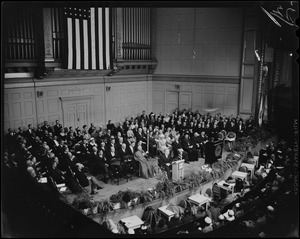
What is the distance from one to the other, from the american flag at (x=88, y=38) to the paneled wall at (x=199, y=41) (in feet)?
20.5

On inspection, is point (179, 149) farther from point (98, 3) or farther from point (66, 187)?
point (98, 3)

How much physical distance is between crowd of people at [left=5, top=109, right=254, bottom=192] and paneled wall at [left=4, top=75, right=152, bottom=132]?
787 mm

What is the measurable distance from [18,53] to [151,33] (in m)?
10.5

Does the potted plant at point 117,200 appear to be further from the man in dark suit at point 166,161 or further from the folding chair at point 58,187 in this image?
the man in dark suit at point 166,161

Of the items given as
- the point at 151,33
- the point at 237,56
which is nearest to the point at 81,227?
the point at 237,56

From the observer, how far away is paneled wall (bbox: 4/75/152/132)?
15.8 m

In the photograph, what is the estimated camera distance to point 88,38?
16.7 metres

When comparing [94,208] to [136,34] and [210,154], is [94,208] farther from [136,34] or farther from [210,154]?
[136,34]

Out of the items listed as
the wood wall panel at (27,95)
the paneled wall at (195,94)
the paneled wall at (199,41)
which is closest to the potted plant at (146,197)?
the wood wall panel at (27,95)

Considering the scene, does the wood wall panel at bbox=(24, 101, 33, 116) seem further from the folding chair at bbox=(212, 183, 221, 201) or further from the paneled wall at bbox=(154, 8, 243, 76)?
the folding chair at bbox=(212, 183, 221, 201)

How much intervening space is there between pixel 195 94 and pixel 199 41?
371cm

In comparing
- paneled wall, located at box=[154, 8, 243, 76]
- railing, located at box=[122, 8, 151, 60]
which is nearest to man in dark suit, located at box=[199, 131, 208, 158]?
paneled wall, located at box=[154, 8, 243, 76]

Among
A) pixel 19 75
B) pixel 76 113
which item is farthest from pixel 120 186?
pixel 76 113

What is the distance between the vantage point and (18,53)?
50.1 ft
